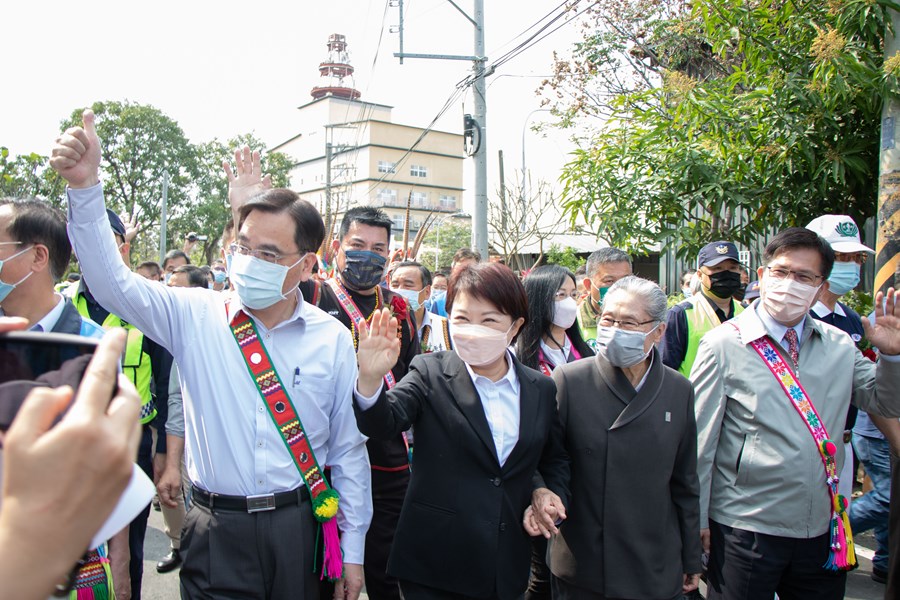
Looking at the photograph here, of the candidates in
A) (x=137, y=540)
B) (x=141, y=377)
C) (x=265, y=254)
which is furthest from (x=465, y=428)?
(x=137, y=540)

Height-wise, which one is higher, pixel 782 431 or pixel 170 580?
pixel 782 431

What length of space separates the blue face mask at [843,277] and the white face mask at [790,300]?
1.65 m

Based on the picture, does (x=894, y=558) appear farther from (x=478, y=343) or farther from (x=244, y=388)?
(x=244, y=388)

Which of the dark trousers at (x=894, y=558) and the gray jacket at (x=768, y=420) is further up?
the gray jacket at (x=768, y=420)

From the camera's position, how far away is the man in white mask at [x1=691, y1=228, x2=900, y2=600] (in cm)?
300

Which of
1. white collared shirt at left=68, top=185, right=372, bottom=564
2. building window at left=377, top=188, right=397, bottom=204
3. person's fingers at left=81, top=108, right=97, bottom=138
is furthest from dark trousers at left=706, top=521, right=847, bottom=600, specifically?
building window at left=377, top=188, right=397, bottom=204

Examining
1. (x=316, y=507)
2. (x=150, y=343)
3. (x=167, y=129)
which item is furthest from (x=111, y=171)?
(x=316, y=507)

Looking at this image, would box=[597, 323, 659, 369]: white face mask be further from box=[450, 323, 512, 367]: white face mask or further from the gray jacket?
box=[450, 323, 512, 367]: white face mask

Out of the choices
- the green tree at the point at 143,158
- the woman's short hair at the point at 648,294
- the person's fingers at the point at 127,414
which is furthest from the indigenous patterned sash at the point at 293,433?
the green tree at the point at 143,158

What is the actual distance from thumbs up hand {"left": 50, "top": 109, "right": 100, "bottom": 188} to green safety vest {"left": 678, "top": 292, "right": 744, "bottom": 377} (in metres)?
3.69

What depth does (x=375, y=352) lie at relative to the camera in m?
2.38

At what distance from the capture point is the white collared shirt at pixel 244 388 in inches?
95.2

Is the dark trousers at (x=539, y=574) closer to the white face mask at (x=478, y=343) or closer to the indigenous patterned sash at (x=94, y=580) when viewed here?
the white face mask at (x=478, y=343)

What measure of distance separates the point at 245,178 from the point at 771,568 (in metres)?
3.19
